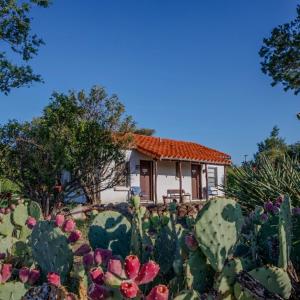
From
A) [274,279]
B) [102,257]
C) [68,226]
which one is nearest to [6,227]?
[68,226]

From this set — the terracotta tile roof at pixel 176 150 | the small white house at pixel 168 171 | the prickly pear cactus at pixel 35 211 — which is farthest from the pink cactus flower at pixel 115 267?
the terracotta tile roof at pixel 176 150

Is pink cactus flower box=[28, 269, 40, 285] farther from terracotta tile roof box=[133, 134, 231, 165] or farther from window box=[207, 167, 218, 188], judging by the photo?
window box=[207, 167, 218, 188]

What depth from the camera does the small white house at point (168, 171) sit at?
22.6m

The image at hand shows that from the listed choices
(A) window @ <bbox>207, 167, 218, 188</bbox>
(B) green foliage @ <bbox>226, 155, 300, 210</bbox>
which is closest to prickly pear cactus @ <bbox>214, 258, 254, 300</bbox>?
(B) green foliage @ <bbox>226, 155, 300, 210</bbox>

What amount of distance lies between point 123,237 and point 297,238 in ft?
3.04

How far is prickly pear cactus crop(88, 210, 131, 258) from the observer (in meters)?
2.13

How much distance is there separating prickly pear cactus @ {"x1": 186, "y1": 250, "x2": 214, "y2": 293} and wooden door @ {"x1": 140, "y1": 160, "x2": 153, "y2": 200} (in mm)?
21923

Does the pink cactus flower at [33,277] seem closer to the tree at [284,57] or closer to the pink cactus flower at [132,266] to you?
the pink cactus flower at [132,266]

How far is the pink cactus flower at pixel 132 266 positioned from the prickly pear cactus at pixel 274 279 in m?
0.48

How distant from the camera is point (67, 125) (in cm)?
1429

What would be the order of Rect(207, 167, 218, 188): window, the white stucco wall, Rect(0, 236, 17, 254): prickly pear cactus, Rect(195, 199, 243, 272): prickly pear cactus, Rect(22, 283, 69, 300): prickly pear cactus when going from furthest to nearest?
Rect(207, 167, 218, 188): window → the white stucco wall → Rect(0, 236, 17, 254): prickly pear cactus → Rect(195, 199, 243, 272): prickly pear cactus → Rect(22, 283, 69, 300): prickly pear cactus

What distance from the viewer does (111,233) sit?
2.19m

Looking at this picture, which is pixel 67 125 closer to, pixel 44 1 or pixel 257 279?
pixel 44 1

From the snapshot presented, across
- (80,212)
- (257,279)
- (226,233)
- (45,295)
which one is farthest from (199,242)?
(80,212)
